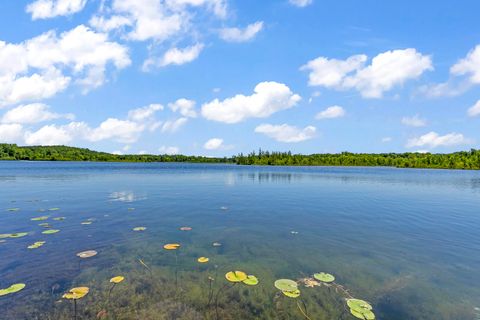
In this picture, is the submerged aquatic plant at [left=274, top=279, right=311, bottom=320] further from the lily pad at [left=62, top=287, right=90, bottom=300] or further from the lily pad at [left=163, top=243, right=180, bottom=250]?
the lily pad at [left=62, top=287, right=90, bottom=300]

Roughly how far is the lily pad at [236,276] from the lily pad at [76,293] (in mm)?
4442

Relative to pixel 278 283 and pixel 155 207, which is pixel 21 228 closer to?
pixel 155 207

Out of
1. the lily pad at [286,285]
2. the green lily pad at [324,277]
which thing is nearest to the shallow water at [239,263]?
the lily pad at [286,285]

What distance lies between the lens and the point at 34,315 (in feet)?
22.5

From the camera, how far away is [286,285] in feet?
29.0

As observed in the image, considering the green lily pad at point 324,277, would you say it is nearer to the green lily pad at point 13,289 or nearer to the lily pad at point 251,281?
the lily pad at point 251,281

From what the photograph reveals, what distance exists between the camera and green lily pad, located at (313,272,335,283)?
30.6ft

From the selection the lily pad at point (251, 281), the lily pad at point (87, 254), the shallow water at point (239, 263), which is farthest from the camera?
the lily pad at point (87, 254)

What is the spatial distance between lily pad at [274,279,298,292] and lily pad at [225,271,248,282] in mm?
1142

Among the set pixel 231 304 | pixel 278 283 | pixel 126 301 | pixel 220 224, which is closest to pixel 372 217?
pixel 220 224

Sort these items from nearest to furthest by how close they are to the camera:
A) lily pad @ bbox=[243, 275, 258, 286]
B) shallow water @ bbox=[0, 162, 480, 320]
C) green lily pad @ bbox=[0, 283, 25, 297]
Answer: shallow water @ bbox=[0, 162, 480, 320] → green lily pad @ bbox=[0, 283, 25, 297] → lily pad @ bbox=[243, 275, 258, 286]

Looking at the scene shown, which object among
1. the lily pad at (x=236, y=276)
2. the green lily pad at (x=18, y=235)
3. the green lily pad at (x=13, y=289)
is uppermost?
the green lily pad at (x=18, y=235)

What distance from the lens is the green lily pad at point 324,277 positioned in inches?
368

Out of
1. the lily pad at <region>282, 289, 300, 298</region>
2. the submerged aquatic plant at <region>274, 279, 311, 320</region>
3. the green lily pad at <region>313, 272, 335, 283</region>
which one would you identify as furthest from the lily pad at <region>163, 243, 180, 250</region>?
the green lily pad at <region>313, 272, 335, 283</region>
